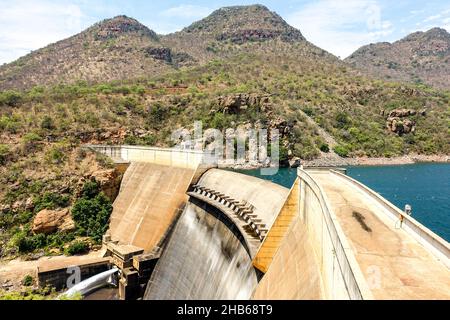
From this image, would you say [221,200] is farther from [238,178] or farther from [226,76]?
[226,76]

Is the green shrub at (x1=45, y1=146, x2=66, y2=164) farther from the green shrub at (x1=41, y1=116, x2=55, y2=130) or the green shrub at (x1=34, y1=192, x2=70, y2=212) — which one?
the green shrub at (x1=41, y1=116, x2=55, y2=130)

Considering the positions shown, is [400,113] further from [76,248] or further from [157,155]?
[76,248]

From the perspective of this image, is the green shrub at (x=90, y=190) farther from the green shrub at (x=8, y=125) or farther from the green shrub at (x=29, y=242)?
the green shrub at (x=8, y=125)

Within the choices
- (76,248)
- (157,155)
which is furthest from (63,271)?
(157,155)

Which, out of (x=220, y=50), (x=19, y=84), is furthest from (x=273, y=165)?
(x=220, y=50)

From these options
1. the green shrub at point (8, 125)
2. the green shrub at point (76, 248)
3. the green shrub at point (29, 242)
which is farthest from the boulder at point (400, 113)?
the green shrub at point (29, 242)

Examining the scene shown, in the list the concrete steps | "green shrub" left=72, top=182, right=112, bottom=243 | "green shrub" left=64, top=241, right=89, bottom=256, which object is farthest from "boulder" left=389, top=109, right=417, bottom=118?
"green shrub" left=64, top=241, right=89, bottom=256
